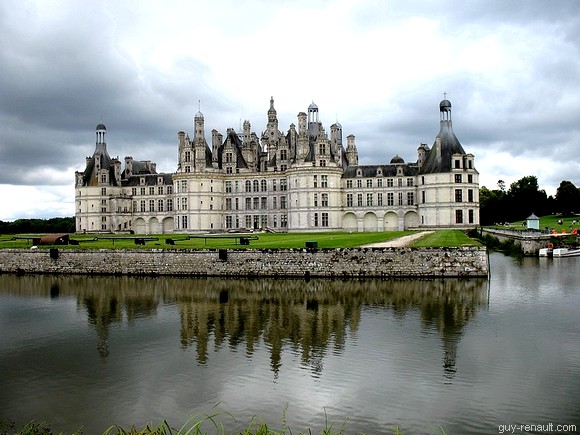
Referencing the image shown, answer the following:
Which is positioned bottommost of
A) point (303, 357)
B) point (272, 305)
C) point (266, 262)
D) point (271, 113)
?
point (303, 357)

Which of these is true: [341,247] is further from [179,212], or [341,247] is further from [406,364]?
[179,212]

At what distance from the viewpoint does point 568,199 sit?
9138 cm

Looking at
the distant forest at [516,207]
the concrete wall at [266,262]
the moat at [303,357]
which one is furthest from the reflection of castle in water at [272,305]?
the distant forest at [516,207]

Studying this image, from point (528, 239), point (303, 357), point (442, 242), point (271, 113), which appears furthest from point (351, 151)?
point (303, 357)

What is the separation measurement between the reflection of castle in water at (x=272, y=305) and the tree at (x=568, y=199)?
7141 centimetres

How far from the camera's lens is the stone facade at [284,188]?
61.3 m

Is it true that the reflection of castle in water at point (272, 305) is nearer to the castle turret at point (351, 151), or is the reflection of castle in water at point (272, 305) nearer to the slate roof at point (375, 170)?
the slate roof at point (375, 170)

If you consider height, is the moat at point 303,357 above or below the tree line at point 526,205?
below

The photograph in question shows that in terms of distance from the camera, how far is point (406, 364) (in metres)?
14.6

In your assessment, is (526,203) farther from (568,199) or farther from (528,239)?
(528,239)

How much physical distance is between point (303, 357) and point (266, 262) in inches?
721

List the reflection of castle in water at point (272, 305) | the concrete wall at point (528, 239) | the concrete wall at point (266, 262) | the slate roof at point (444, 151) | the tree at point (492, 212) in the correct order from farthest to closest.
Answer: the tree at point (492, 212) < the slate roof at point (444, 151) < the concrete wall at point (528, 239) < the concrete wall at point (266, 262) < the reflection of castle in water at point (272, 305)

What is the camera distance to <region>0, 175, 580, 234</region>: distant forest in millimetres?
88875

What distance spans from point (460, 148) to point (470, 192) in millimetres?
5231
